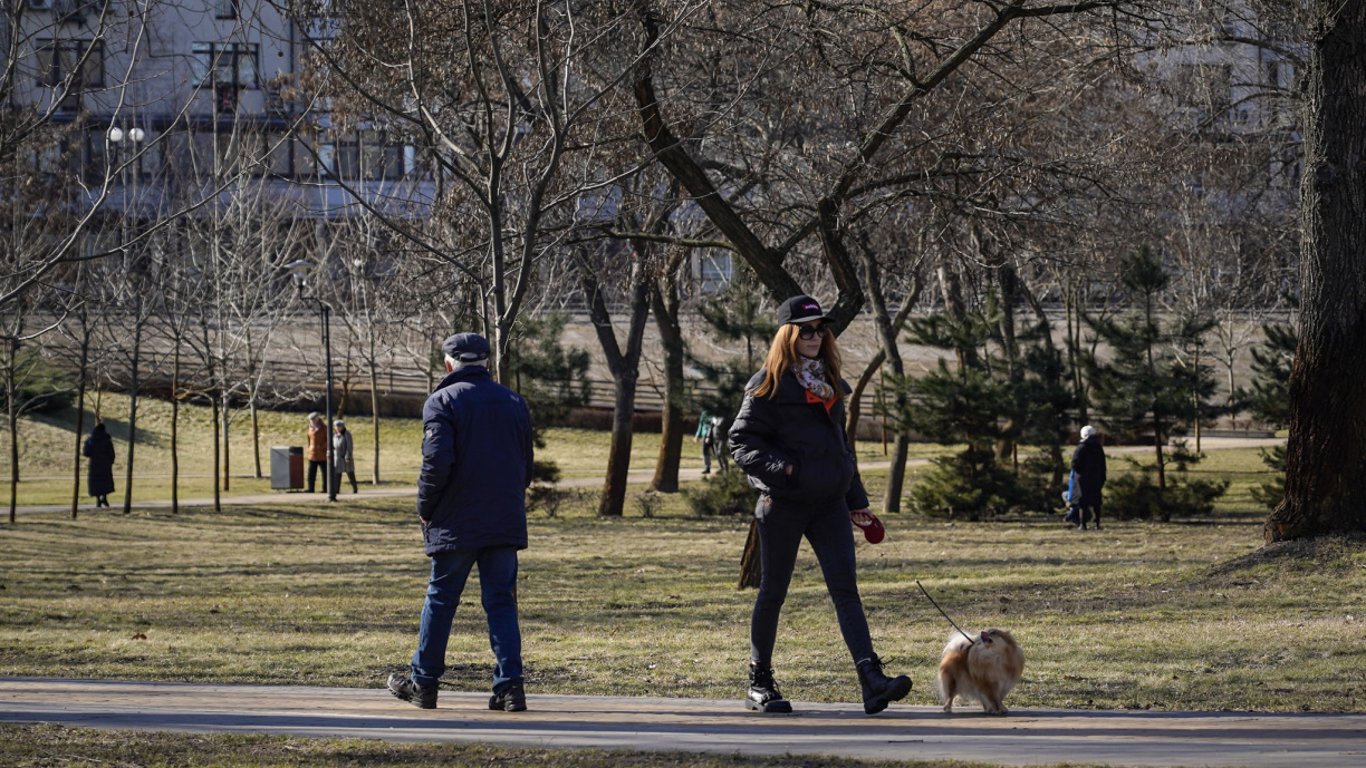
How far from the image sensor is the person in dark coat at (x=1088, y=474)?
23.5 m

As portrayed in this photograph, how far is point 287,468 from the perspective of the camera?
3766 centimetres

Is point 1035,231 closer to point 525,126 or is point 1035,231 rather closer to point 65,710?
point 525,126

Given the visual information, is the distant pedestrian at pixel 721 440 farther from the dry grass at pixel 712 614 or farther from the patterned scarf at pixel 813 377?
the patterned scarf at pixel 813 377

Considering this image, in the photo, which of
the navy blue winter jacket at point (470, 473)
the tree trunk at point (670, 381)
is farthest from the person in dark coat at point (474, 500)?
the tree trunk at point (670, 381)

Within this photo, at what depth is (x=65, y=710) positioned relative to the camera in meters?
7.47

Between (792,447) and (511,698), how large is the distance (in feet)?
5.71

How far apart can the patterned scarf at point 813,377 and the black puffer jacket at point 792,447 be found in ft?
0.10

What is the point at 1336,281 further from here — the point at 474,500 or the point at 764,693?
the point at 474,500

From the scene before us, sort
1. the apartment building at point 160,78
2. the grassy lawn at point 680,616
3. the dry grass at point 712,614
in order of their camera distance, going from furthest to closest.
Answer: the apartment building at point 160,78, the dry grass at point 712,614, the grassy lawn at point 680,616

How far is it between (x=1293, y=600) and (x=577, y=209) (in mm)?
8771

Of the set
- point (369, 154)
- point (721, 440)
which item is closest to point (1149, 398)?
point (721, 440)

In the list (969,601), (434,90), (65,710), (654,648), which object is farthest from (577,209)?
(65,710)

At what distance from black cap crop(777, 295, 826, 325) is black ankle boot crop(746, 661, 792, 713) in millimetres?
1560

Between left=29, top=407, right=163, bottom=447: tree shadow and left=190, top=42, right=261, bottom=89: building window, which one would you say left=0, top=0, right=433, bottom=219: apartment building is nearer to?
left=190, top=42, right=261, bottom=89: building window
